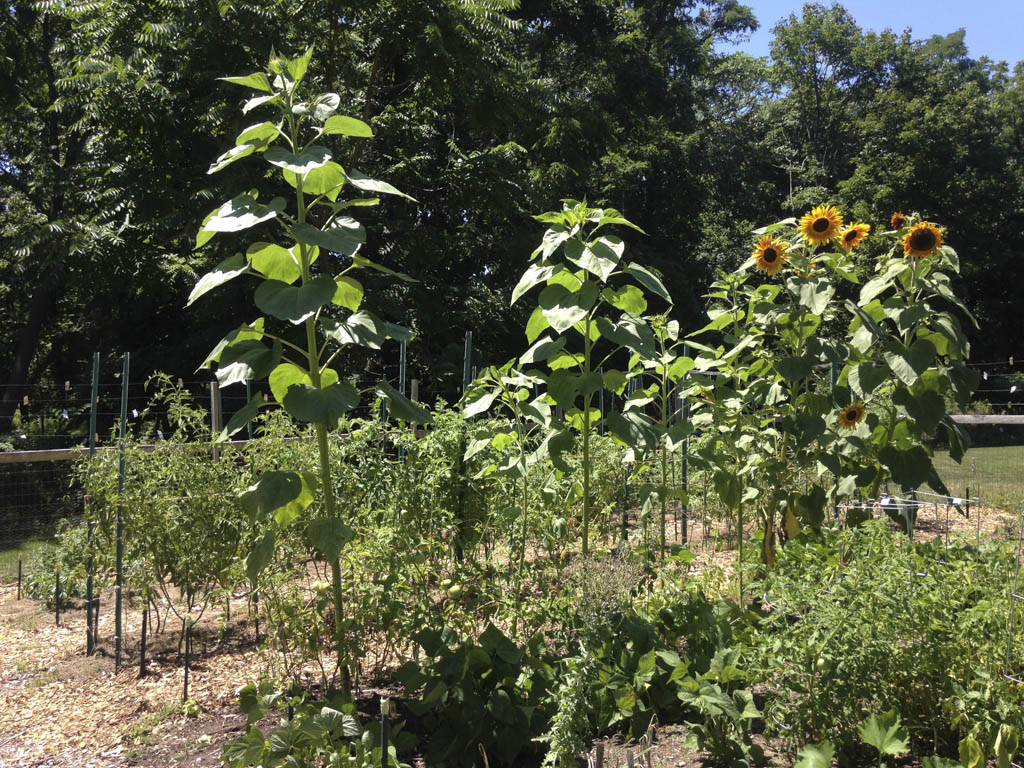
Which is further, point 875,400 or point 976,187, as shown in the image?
point 976,187

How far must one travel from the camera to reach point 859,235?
3303 millimetres

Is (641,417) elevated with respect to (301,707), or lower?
elevated

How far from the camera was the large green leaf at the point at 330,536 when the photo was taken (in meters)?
2.19

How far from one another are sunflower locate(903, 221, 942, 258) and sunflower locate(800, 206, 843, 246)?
0.93 feet

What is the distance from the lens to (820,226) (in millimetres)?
3168

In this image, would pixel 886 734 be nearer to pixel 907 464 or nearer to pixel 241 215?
pixel 907 464

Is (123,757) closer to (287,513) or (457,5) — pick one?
(287,513)

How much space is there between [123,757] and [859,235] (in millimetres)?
3475

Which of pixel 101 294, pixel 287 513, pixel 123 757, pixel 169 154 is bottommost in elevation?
pixel 123 757

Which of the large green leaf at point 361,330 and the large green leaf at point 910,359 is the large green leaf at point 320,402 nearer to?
the large green leaf at point 361,330

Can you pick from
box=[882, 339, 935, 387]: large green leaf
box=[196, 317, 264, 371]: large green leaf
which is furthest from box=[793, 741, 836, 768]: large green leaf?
box=[196, 317, 264, 371]: large green leaf

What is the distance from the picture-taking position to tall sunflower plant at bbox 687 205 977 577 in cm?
295

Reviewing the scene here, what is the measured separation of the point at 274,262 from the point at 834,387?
91.4 inches

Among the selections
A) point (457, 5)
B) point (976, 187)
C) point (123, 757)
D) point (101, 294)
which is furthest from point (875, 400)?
point (976, 187)
